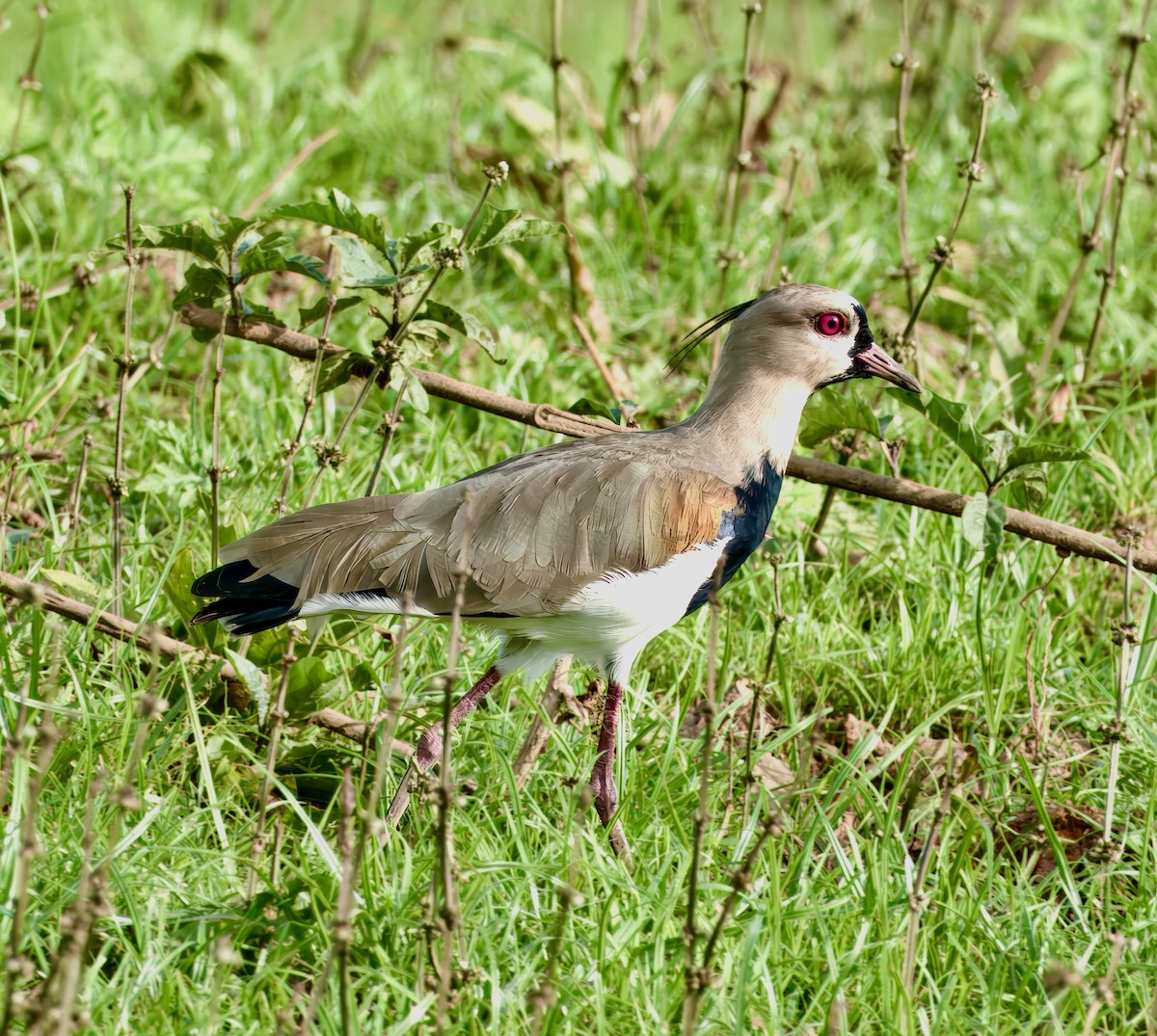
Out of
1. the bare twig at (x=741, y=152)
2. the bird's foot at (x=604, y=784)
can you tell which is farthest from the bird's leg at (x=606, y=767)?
the bare twig at (x=741, y=152)

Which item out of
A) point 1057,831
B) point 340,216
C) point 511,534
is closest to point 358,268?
point 340,216

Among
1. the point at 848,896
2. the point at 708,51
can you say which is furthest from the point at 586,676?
the point at 708,51

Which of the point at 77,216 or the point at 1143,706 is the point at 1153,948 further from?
the point at 77,216

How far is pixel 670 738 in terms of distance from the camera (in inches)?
147

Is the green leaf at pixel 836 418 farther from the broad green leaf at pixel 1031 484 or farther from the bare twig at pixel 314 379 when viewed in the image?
the bare twig at pixel 314 379

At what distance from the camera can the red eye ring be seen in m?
3.96

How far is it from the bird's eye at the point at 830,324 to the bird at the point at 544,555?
1.26ft

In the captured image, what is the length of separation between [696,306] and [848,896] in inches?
118

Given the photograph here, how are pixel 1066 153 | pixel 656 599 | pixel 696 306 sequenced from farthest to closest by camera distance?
pixel 1066 153
pixel 696 306
pixel 656 599

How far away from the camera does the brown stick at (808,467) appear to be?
3.91m

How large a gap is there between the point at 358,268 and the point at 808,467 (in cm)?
137

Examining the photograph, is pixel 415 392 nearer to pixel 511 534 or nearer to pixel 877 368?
pixel 511 534

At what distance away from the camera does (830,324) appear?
3971 millimetres

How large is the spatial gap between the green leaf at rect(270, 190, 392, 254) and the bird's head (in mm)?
1022
